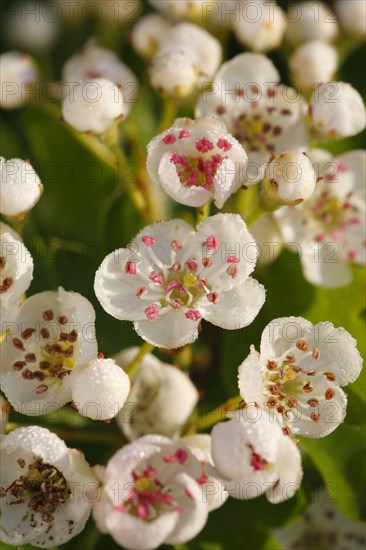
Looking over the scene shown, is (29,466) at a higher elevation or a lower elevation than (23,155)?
lower

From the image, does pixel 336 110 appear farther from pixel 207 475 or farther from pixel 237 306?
pixel 207 475

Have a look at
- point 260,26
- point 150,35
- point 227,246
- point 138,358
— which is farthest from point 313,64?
point 138,358

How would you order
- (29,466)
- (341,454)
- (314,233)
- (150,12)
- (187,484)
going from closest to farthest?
1. (187,484)
2. (29,466)
3. (341,454)
4. (314,233)
5. (150,12)

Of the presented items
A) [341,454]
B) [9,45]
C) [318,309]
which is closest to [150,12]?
[9,45]

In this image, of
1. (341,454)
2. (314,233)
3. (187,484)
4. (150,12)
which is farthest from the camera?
(150,12)

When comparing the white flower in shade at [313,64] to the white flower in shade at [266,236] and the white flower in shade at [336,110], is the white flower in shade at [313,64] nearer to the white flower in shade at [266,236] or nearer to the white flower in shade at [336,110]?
the white flower in shade at [336,110]

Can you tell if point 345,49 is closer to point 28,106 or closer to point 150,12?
point 150,12
